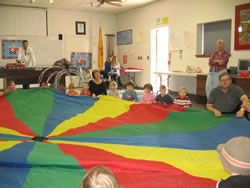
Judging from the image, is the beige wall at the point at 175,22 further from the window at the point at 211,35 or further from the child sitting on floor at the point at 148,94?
the child sitting on floor at the point at 148,94

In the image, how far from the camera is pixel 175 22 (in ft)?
25.2

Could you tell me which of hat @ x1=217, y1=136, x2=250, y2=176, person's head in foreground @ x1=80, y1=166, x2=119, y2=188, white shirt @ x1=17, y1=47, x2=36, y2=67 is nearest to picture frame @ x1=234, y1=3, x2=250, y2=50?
white shirt @ x1=17, y1=47, x2=36, y2=67

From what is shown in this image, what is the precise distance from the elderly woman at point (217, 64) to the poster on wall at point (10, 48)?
6503 millimetres

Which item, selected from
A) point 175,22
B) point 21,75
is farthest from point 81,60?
point 21,75

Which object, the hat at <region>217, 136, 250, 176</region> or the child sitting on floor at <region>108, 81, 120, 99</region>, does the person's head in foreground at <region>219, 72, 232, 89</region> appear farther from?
the hat at <region>217, 136, 250, 176</region>

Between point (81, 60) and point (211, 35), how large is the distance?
17.1 ft

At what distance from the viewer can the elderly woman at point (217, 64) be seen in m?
5.38

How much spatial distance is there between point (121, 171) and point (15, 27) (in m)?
8.48

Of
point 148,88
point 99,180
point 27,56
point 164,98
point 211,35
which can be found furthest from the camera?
point 27,56

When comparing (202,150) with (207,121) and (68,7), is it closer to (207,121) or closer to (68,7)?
(207,121)

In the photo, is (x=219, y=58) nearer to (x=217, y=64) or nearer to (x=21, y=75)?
(x=217, y=64)

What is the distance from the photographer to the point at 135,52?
9.69 metres

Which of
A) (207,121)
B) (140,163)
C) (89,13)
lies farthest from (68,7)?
(140,163)

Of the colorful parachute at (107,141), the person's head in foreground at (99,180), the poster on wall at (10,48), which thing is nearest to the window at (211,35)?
the colorful parachute at (107,141)
